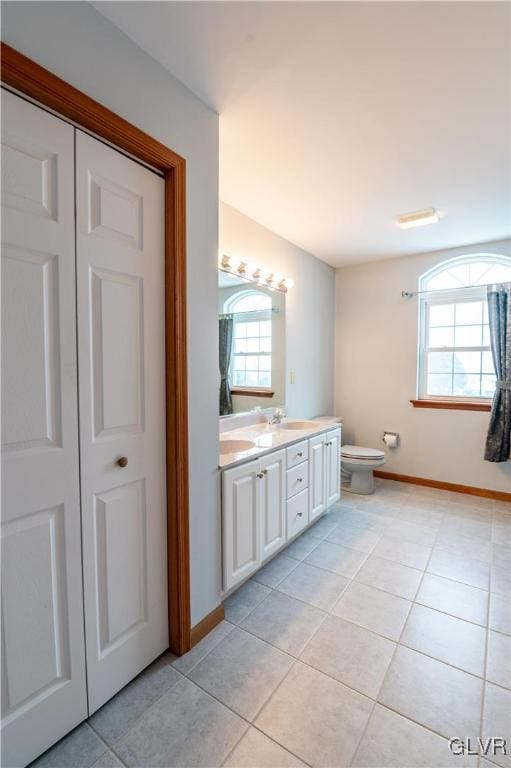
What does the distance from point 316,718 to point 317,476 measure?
57.8 inches

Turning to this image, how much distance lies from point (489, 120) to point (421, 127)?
315mm

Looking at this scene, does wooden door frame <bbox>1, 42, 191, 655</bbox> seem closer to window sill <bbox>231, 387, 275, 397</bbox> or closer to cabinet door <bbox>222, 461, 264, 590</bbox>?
cabinet door <bbox>222, 461, 264, 590</bbox>

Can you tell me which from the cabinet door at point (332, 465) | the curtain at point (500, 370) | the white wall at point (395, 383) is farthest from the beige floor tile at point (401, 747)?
the white wall at point (395, 383)

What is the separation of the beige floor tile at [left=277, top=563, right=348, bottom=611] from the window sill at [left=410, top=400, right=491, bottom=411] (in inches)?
87.5

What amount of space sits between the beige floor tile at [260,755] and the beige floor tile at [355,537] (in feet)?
4.72

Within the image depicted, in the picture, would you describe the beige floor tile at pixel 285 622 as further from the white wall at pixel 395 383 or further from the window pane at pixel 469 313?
the window pane at pixel 469 313

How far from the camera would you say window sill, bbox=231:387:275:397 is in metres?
2.64

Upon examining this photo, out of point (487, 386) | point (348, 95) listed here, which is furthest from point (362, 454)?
point (348, 95)

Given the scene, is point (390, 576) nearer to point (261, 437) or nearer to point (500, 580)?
point (500, 580)

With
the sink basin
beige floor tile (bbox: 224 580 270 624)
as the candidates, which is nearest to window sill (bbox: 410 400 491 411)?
the sink basin

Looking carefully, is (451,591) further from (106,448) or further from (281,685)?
(106,448)

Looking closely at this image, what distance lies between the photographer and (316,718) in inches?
49.1

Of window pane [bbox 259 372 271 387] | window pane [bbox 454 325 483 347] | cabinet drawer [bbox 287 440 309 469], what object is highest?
window pane [bbox 454 325 483 347]

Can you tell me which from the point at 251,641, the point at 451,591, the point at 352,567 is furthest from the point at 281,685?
the point at 451,591
